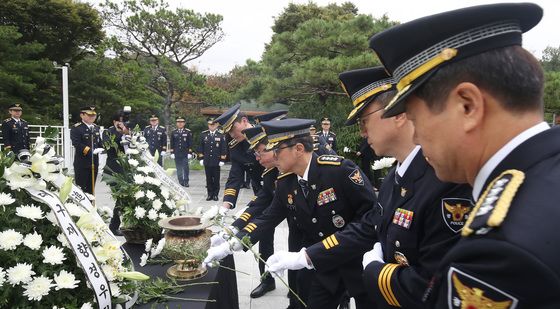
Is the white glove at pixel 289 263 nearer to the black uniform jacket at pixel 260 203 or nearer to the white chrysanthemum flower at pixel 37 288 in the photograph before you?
the black uniform jacket at pixel 260 203

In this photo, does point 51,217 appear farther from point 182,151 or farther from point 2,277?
point 182,151

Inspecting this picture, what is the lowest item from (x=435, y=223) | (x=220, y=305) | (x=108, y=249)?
(x=220, y=305)

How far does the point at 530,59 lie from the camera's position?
873 millimetres

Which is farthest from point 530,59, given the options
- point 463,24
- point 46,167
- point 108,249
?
point 46,167

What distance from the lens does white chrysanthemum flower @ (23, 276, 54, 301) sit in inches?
57.1

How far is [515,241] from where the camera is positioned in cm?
69

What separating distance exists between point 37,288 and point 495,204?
4.85 feet

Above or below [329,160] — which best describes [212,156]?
below

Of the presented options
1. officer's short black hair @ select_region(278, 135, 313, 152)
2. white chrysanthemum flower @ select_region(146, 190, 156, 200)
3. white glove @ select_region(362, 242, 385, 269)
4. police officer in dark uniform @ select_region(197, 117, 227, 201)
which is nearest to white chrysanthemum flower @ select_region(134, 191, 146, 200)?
white chrysanthemum flower @ select_region(146, 190, 156, 200)

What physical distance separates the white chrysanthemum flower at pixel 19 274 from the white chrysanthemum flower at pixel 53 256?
6 centimetres

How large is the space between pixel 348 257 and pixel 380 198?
51 cm

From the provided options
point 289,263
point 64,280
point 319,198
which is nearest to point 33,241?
point 64,280

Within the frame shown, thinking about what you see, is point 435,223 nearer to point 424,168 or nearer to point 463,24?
→ point 424,168

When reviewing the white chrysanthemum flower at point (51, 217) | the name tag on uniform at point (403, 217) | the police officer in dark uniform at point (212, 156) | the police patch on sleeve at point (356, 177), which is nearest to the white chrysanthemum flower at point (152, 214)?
the white chrysanthemum flower at point (51, 217)
